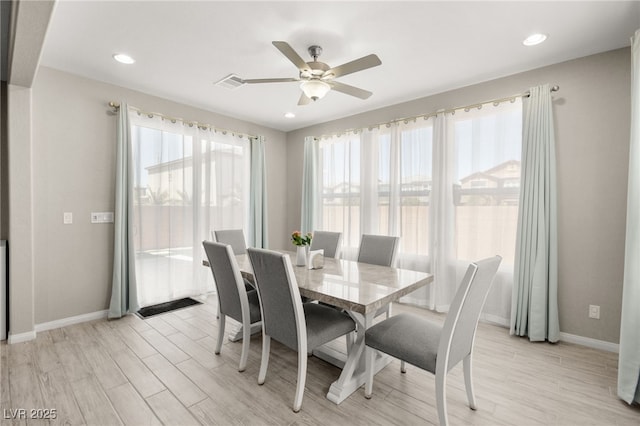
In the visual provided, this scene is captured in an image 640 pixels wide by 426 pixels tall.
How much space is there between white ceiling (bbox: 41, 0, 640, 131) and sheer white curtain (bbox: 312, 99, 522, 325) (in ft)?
1.87

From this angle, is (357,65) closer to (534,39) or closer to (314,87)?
(314,87)

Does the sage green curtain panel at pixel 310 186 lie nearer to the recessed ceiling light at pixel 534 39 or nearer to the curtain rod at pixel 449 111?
the curtain rod at pixel 449 111

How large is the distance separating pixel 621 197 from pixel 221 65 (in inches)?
146

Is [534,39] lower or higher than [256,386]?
higher

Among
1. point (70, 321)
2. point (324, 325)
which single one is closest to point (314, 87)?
point (324, 325)

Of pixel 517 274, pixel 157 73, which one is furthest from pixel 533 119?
pixel 157 73

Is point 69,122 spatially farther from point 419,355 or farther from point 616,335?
point 616,335

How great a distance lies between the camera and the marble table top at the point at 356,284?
5.70 ft

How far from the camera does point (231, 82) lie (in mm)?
3135

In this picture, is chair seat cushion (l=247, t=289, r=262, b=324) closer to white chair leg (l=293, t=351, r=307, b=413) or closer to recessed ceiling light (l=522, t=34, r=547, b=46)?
white chair leg (l=293, t=351, r=307, b=413)

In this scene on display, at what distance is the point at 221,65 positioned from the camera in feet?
9.33

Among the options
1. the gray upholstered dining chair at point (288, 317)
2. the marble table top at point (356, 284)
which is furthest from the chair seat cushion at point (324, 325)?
the marble table top at point (356, 284)

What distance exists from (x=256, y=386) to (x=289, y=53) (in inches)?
88.9

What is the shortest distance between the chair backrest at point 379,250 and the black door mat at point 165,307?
2262 millimetres
